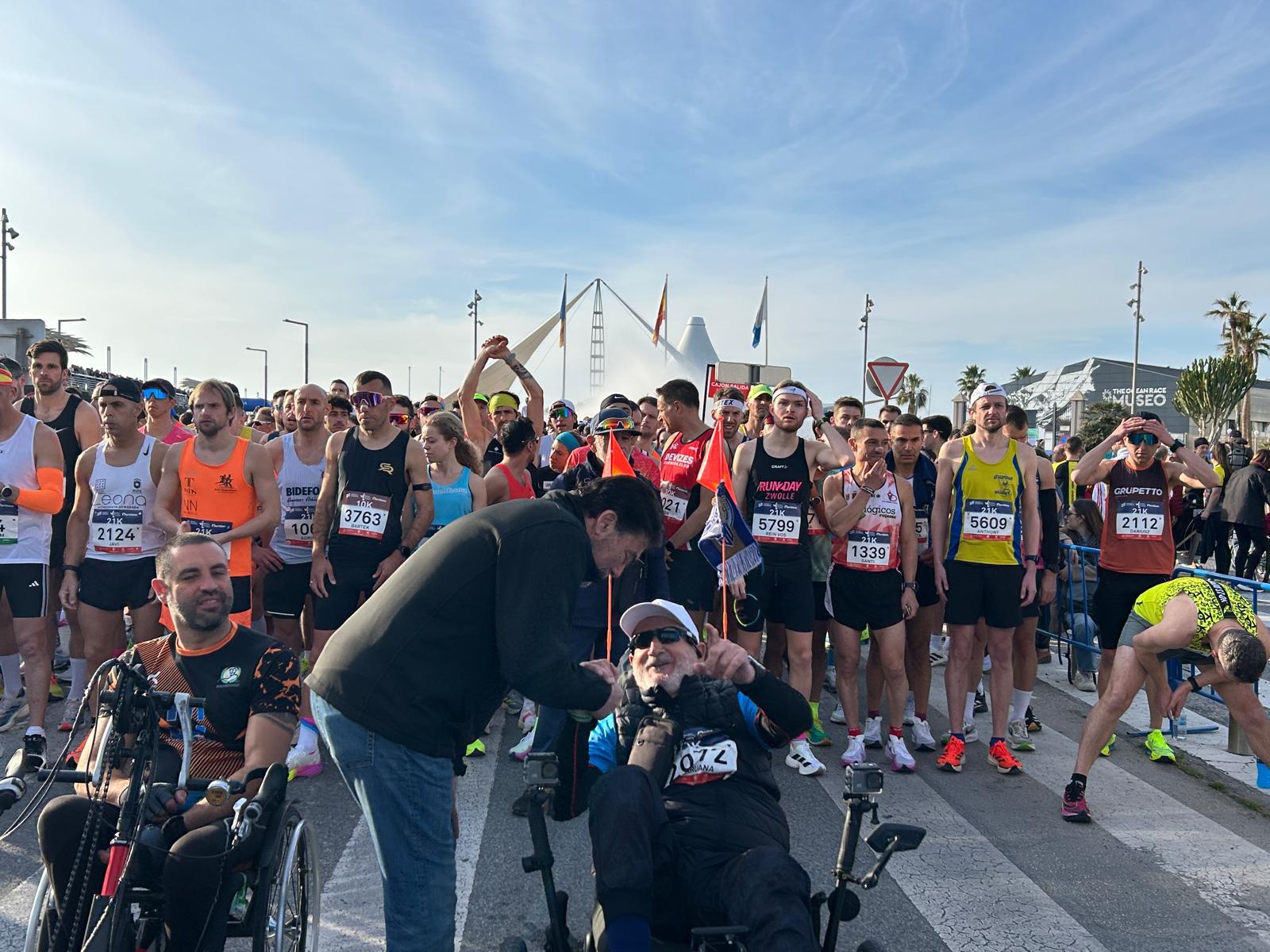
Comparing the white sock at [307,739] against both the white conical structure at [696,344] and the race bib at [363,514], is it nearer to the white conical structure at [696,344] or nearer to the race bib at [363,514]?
the race bib at [363,514]

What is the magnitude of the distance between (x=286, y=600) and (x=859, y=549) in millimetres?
3665

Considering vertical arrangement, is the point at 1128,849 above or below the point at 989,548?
below

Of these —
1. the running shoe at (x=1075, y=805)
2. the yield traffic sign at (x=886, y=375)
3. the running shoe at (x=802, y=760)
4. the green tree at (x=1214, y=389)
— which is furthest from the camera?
the green tree at (x=1214, y=389)

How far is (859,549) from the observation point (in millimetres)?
5629

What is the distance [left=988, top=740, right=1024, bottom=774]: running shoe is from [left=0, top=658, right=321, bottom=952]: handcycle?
159 inches

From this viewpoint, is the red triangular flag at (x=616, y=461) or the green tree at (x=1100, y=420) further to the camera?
the green tree at (x=1100, y=420)

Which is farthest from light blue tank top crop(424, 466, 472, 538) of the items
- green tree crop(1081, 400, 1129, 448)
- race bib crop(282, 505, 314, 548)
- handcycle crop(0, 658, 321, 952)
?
green tree crop(1081, 400, 1129, 448)

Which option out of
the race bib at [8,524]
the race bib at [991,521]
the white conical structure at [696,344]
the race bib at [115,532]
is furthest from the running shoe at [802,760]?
the white conical structure at [696,344]

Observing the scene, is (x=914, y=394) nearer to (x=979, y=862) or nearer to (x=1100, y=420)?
(x=1100, y=420)

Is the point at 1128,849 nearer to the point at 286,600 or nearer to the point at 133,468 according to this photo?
the point at 286,600

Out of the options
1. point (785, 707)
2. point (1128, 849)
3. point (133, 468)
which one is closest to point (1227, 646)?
point (1128, 849)

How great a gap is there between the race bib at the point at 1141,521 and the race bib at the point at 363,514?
4782 millimetres

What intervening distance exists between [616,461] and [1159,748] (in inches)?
148

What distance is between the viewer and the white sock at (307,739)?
16.6 feet
